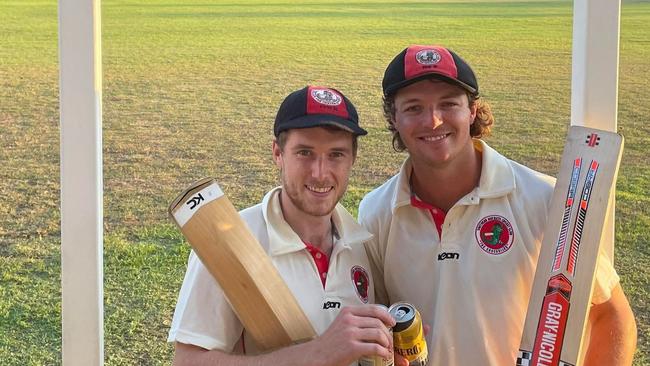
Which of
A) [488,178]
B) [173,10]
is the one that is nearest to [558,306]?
[488,178]

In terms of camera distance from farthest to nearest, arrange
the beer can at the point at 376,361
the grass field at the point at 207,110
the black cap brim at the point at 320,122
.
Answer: the grass field at the point at 207,110 < the black cap brim at the point at 320,122 < the beer can at the point at 376,361

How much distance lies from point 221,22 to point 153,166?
1166 millimetres

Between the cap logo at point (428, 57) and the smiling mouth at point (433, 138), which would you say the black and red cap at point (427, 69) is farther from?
the smiling mouth at point (433, 138)

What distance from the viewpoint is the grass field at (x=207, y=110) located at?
4.18 m

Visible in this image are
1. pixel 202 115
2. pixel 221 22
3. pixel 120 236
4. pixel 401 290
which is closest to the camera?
pixel 401 290

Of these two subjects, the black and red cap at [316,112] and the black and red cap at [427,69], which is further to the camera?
the black and red cap at [427,69]

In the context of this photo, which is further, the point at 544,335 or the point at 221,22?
the point at 221,22

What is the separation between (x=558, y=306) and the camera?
2.03m

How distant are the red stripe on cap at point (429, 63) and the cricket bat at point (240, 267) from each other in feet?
1.90

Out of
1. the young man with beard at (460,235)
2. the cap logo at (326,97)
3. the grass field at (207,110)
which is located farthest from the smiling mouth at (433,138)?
the grass field at (207,110)

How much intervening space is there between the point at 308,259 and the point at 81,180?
2.25 feet

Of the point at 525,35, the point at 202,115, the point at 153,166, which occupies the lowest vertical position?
the point at 153,166

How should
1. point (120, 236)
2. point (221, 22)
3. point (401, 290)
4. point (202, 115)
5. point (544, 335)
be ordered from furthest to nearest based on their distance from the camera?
point (221, 22)
point (202, 115)
point (120, 236)
point (401, 290)
point (544, 335)

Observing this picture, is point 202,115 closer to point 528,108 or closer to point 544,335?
point 528,108
